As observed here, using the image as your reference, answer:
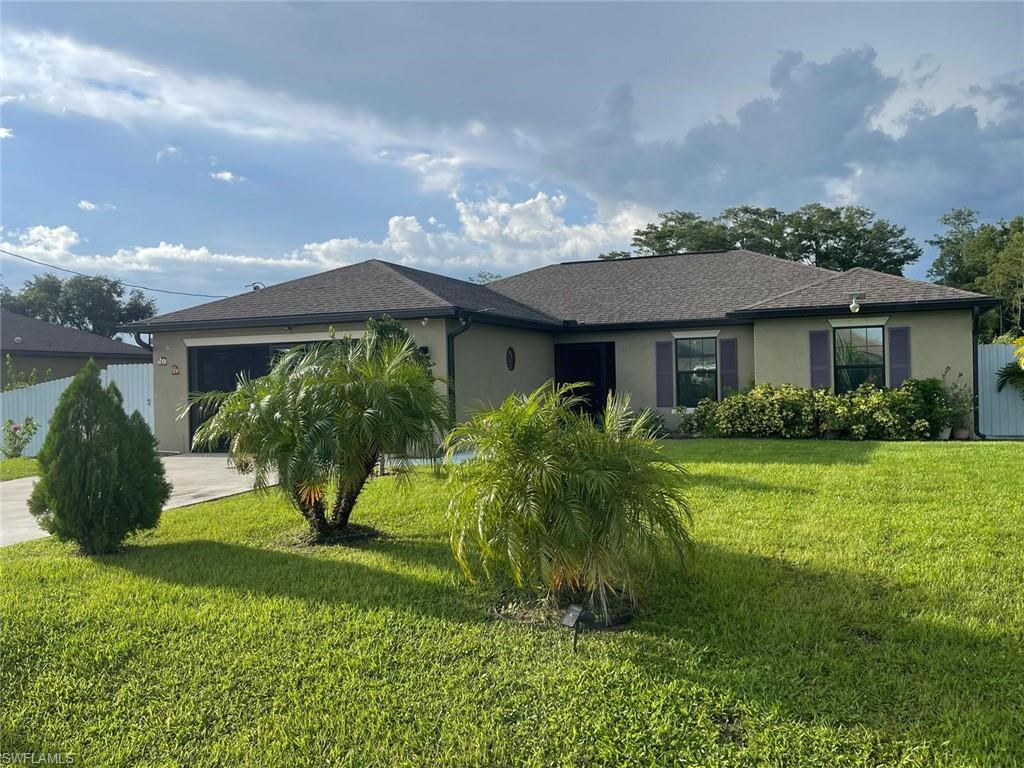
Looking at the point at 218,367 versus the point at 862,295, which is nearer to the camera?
the point at 862,295

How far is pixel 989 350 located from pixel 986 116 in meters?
7.48

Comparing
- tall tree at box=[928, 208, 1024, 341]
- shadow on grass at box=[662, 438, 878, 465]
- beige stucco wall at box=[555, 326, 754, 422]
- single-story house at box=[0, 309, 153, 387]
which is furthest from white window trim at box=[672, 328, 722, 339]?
tall tree at box=[928, 208, 1024, 341]

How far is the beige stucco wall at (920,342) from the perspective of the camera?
527 inches

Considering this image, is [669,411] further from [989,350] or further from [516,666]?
[516,666]

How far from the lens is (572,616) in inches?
165

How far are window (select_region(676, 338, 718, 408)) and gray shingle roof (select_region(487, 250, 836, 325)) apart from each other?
708mm

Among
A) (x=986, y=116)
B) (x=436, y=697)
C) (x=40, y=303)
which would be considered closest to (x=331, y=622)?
(x=436, y=697)

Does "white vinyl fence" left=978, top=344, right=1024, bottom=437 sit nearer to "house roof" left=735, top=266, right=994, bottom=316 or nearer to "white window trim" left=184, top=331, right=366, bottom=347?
"house roof" left=735, top=266, right=994, bottom=316

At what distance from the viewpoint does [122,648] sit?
13.8 ft

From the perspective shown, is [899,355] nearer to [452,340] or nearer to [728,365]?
[728,365]

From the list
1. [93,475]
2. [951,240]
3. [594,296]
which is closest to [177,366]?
[93,475]

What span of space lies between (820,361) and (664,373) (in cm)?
344

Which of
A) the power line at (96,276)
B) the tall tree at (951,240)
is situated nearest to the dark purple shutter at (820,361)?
the power line at (96,276)

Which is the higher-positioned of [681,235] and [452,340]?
[681,235]
